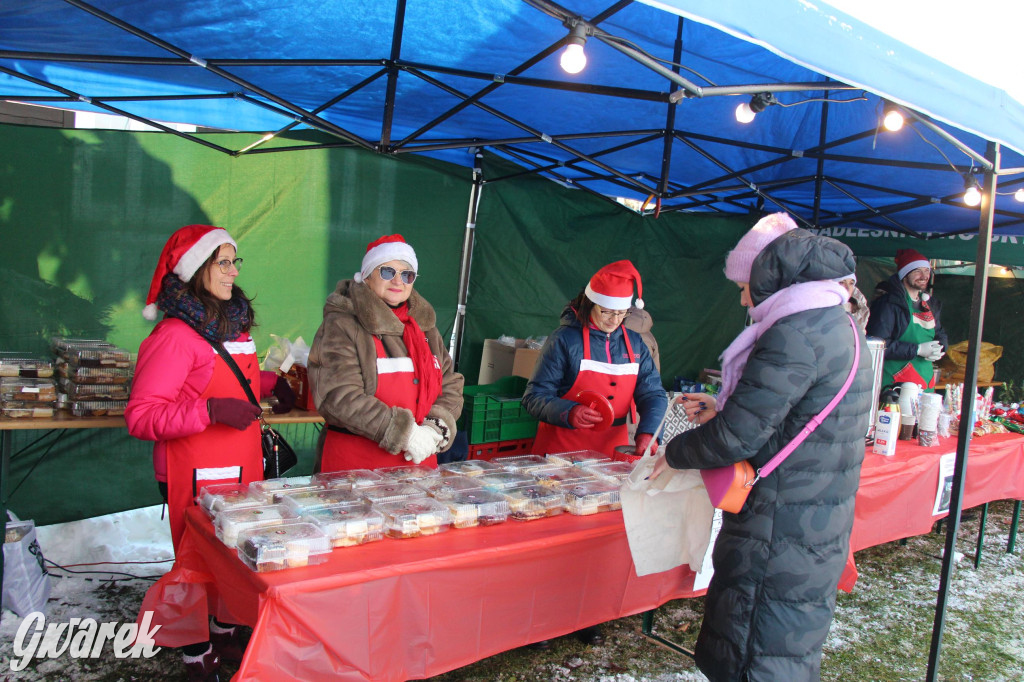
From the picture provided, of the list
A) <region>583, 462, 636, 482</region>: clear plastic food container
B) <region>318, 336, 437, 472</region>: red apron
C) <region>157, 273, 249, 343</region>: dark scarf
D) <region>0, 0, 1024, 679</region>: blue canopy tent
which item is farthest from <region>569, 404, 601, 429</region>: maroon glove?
<region>157, 273, 249, 343</region>: dark scarf

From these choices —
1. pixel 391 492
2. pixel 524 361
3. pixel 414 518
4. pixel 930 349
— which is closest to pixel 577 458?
pixel 391 492

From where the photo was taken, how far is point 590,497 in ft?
8.92

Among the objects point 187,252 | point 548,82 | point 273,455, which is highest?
point 548,82

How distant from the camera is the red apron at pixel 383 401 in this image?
311 cm

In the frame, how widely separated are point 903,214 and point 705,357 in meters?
2.49

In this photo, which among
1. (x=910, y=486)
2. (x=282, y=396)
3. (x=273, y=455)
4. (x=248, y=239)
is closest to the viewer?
(x=273, y=455)

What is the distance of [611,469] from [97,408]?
2.50m

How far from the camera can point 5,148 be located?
4223mm

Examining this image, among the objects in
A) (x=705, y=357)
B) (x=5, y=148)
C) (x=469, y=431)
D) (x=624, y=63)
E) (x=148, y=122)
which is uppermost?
(x=624, y=63)

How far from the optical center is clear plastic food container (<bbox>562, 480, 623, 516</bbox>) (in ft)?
8.83

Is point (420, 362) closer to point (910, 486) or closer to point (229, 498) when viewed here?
point (229, 498)

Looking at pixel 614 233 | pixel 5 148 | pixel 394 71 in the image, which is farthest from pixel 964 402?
pixel 5 148

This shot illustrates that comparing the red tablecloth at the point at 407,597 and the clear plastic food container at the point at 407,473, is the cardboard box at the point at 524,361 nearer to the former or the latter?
the clear plastic food container at the point at 407,473

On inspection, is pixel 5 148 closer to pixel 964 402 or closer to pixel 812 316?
pixel 812 316
